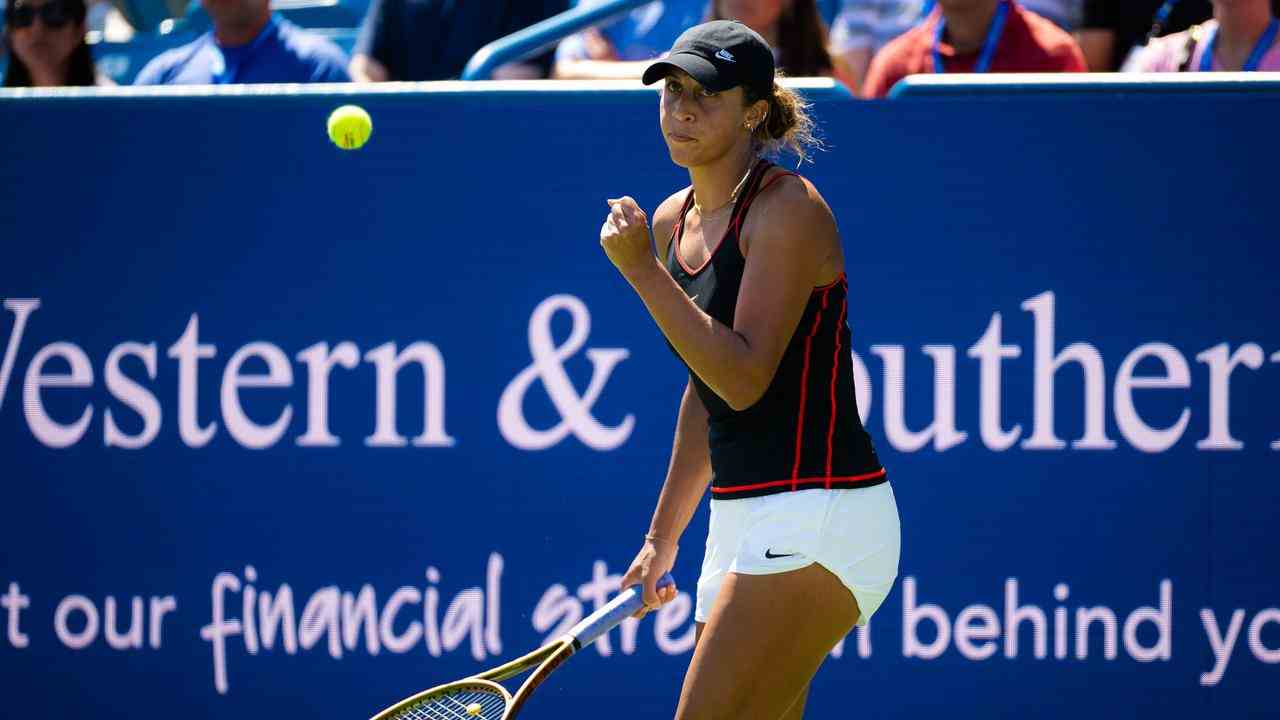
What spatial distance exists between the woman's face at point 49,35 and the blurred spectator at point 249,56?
0.28 m

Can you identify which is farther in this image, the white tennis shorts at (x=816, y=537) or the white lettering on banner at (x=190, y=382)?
the white lettering on banner at (x=190, y=382)

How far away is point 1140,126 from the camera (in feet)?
14.0

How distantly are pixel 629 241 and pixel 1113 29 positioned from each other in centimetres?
305

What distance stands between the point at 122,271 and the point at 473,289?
943 mm

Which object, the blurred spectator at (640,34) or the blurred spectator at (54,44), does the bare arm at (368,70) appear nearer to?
the blurred spectator at (640,34)

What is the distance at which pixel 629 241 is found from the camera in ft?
9.06

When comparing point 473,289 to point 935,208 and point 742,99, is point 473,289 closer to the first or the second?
point 935,208

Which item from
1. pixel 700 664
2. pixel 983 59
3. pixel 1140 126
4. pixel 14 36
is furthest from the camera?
pixel 14 36

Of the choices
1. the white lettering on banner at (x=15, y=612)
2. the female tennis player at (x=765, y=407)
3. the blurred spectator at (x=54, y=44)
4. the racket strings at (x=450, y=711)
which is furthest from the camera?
the blurred spectator at (x=54, y=44)

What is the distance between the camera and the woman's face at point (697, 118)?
2.96 meters

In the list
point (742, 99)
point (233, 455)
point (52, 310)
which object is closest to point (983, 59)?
point (742, 99)

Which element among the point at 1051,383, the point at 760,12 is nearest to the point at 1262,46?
the point at 1051,383

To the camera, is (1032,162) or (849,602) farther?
(1032,162)

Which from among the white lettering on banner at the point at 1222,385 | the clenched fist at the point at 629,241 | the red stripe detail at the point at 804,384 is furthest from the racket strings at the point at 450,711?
the white lettering on banner at the point at 1222,385
